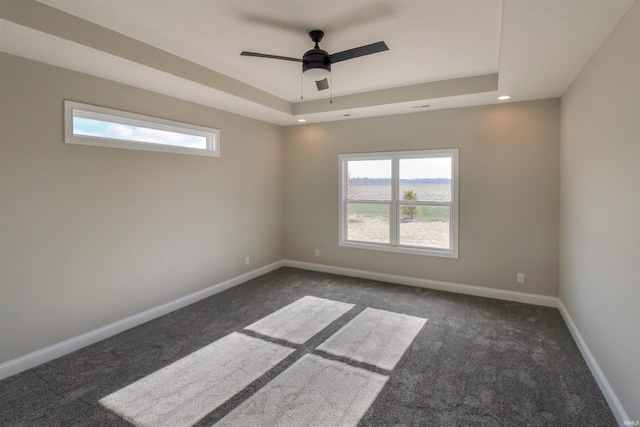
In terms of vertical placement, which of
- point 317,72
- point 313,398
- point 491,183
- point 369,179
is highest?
point 317,72

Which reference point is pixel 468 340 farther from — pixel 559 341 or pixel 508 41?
pixel 508 41

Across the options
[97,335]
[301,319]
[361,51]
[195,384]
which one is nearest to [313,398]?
[195,384]

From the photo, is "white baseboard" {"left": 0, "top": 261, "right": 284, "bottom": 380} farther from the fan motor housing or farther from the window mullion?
the fan motor housing

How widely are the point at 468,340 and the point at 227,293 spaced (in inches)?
125

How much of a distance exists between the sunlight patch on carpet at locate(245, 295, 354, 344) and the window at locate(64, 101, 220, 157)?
238cm

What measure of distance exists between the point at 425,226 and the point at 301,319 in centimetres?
242

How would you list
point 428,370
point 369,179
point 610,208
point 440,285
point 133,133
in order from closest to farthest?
1. point 610,208
2. point 428,370
3. point 133,133
4. point 440,285
5. point 369,179

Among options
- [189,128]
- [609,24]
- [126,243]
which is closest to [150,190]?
[126,243]

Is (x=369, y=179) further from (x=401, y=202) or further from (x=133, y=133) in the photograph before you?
(x=133, y=133)

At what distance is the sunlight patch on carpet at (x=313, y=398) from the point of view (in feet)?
6.92

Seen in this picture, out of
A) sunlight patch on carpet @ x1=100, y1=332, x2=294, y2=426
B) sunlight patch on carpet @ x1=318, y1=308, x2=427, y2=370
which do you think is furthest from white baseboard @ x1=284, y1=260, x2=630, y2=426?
sunlight patch on carpet @ x1=100, y1=332, x2=294, y2=426

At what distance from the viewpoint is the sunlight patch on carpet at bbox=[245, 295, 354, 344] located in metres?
3.34

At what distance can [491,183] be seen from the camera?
4309 mm

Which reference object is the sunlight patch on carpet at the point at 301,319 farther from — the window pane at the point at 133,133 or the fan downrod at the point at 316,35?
the fan downrod at the point at 316,35
